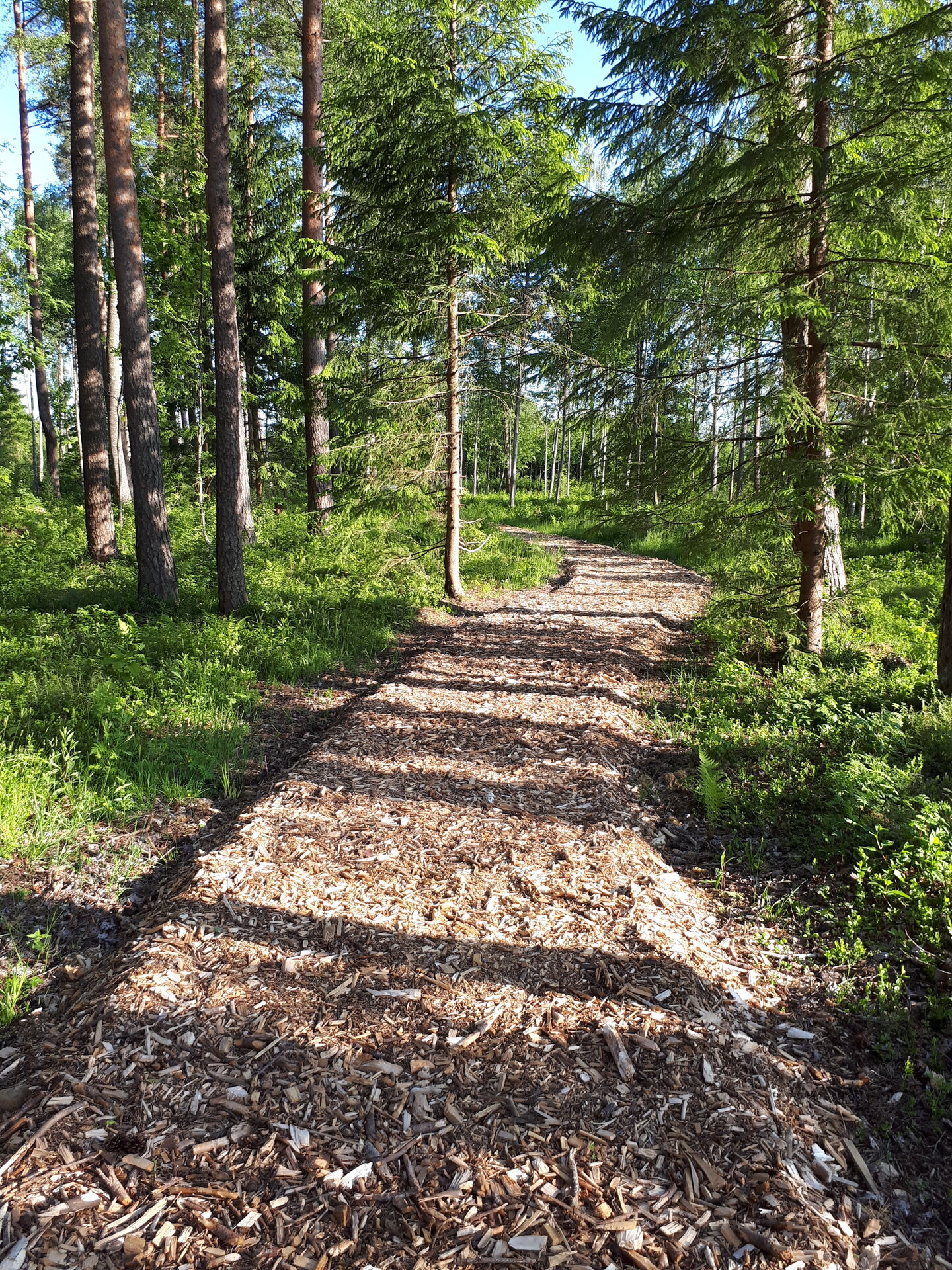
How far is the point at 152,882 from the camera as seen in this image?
3979mm

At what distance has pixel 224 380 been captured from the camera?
27.4 ft

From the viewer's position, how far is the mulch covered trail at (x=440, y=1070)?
6.82 feet

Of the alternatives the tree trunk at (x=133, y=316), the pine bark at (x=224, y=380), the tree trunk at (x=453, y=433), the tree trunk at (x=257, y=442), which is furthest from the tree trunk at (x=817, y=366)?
the tree trunk at (x=257, y=442)

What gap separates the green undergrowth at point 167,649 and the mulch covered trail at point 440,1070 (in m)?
0.97

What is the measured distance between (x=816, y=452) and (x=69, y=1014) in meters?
6.49

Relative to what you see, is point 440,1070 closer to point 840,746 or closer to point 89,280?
point 840,746

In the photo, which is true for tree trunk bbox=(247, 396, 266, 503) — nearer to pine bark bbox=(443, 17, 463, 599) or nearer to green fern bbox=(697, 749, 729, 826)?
pine bark bbox=(443, 17, 463, 599)

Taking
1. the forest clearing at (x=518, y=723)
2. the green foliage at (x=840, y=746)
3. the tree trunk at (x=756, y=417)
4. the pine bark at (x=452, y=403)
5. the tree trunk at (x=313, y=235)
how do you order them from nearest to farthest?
the forest clearing at (x=518, y=723) → the green foliage at (x=840, y=746) → the tree trunk at (x=756, y=417) → the pine bark at (x=452, y=403) → the tree trunk at (x=313, y=235)

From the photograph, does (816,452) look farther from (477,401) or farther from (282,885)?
(477,401)

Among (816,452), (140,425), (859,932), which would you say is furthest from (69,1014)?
(140,425)

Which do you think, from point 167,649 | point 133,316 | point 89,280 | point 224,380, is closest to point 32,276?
point 89,280

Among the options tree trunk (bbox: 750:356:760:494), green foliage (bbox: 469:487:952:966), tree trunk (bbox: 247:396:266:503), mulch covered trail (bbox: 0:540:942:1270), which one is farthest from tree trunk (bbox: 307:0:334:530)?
mulch covered trail (bbox: 0:540:942:1270)

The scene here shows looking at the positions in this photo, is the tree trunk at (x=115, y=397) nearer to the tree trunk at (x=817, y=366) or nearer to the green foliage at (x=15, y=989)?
the green foliage at (x=15, y=989)

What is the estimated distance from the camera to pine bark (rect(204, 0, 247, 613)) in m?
8.33
